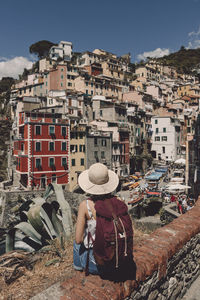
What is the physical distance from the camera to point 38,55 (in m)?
99.9

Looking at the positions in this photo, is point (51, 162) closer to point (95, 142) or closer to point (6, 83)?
point (95, 142)

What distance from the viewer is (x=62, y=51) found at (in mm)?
93562

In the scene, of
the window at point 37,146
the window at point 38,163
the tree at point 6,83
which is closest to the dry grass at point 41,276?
the window at point 38,163

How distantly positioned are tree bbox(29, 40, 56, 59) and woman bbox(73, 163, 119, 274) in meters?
104

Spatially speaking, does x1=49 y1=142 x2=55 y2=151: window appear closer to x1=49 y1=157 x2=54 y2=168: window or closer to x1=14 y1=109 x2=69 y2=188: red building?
x1=14 y1=109 x2=69 y2=188: red building

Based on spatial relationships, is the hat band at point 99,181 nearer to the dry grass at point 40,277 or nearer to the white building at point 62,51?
the dry grass at point 40,277

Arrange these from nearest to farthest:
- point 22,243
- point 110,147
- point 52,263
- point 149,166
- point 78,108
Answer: point 52,263 < point 22,243 < point 110,147 < point 78,108 < point 149,166

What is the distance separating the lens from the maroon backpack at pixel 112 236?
2660 millimetres

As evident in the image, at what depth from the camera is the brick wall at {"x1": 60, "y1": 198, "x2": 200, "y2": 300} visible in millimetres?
2873

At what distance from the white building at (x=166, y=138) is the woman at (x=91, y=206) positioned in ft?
193

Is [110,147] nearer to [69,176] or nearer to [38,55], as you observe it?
[69,176]

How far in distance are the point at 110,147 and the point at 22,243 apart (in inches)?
1617

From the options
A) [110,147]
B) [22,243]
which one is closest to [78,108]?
[110,147]

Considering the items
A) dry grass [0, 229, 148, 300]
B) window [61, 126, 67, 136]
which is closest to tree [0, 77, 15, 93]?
window [61, 126, 67, 136]
